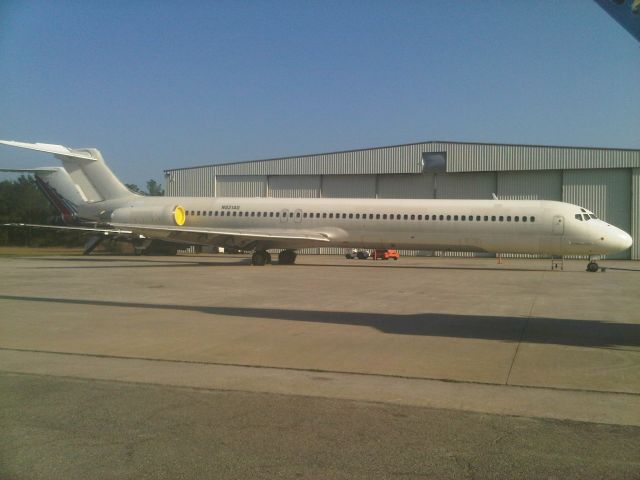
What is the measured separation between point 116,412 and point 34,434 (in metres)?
0.84

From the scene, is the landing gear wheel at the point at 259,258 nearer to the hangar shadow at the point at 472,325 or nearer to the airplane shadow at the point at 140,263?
the airplane shadow at the point at 140,263

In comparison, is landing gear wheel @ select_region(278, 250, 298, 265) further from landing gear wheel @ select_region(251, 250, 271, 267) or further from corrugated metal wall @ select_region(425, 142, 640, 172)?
corrugated metal wall @ select_region(425, 142, 640, 172)

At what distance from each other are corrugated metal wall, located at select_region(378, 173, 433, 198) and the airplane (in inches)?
619

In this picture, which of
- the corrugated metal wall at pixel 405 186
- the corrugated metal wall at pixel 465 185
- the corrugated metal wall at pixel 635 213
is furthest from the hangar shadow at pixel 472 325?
the corrugated metal wall at pixel 405 186

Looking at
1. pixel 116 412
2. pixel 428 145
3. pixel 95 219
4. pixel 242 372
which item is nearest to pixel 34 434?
pixel 116 412

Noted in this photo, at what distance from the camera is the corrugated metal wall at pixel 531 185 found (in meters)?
42.5

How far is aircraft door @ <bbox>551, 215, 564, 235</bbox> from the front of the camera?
81.8 feet

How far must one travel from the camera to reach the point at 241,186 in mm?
50188

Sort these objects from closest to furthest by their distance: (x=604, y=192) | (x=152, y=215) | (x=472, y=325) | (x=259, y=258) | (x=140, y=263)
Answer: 1. (x=472, y=325)
2. (x=259, y=258)
3. (x=152, y=215)
4. (x=140, y=263)
5. (x=604, y=192)

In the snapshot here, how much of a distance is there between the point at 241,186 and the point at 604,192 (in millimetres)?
28052

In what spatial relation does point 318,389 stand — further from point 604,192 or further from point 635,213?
point 604,192

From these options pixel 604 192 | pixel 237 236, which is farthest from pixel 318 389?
pixel 604 192

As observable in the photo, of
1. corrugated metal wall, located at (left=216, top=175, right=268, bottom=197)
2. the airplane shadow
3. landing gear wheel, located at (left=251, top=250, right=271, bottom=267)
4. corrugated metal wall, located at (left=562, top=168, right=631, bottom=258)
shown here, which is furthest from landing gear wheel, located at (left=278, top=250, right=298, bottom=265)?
corrugated metal wall, located at (left=562, top=168, right=631, bottom=258)

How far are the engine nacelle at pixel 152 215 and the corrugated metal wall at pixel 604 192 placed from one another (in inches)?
1079
